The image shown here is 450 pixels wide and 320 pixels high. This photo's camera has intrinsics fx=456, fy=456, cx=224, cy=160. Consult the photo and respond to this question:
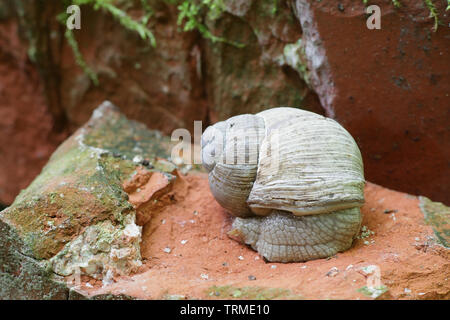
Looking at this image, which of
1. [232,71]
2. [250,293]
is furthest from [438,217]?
[232,71]

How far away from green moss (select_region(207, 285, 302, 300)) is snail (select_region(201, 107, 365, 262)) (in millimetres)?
397

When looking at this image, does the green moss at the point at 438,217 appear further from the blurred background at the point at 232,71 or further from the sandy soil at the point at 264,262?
the blurred background at the point at 232,71

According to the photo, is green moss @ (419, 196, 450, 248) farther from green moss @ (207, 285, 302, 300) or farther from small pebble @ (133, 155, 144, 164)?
small pebble @ (133, 155, 144, 164)

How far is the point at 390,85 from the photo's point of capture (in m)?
3.05

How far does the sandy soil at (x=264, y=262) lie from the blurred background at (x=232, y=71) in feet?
1.70

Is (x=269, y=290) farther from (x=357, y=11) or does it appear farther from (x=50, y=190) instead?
(x=357, y=11)

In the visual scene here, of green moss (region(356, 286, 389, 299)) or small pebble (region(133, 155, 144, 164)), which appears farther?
small pebble (region(133, 155, 144, 164))

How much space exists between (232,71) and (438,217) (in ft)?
6.45

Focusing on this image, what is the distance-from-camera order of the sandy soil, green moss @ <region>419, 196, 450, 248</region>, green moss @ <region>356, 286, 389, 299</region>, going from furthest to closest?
1. green moss @ <region>419, 196, 450, 248</region>
2. the sandy soil
3. green moss @ <region>356, 286, 389, 299</region>

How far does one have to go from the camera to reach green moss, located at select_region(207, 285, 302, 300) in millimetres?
2189

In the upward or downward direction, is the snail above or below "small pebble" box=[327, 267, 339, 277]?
above

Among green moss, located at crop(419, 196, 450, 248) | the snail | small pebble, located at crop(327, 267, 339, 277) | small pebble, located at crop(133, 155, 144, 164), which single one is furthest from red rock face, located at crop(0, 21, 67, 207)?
green moss, located at crop(419, 196, 450, 248)

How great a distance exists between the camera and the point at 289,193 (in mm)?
2547
